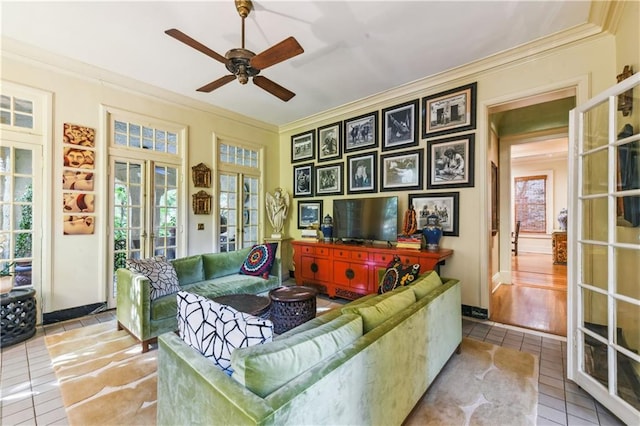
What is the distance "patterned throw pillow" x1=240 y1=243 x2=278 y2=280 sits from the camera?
148 inches

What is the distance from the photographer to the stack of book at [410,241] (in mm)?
3555

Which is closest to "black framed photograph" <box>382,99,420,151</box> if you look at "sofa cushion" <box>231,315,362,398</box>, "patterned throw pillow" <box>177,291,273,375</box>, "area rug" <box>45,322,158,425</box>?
"sofa cushion" <box>231,315,362,398</box>

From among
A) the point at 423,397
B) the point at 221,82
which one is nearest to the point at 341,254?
the point at 423,397

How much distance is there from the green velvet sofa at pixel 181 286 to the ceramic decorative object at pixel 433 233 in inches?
84.4

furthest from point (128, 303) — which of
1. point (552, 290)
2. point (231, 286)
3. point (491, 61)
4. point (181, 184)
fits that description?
point (552, 290)

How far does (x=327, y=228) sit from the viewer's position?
467cm

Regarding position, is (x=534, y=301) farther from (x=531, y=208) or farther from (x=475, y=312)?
(x=531, y=208)

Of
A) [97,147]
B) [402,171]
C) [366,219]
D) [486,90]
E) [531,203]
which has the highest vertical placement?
[486,90]

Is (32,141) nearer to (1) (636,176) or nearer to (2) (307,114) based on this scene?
(2) (307,114)

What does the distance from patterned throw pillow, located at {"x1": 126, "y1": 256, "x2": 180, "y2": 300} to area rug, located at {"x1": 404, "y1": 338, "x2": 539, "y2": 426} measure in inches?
100

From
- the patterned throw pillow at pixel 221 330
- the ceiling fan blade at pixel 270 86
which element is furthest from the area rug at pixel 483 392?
the ceiling fan blade at pixel 270 86

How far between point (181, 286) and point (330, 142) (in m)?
3.37

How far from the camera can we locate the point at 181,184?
4426 mm

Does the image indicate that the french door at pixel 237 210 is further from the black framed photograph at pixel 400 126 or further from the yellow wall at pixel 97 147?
the black framed photograph at pixel 400 126
